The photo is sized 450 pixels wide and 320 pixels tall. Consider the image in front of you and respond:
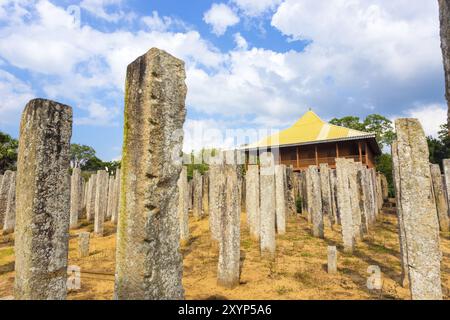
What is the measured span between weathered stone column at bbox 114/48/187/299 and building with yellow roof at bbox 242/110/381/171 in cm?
2045

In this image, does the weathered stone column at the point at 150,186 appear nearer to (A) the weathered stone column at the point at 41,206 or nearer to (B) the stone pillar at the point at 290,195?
(A) the weathered stone column at the point at 41,206

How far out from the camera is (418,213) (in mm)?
3738

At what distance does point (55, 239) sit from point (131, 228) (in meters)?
0.92

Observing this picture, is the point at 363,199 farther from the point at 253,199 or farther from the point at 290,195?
the point at 290,195

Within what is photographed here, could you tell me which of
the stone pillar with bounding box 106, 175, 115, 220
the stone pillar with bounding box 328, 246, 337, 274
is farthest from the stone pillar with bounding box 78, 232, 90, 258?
the stone pillar with bounding box 328, 246, 337, 274

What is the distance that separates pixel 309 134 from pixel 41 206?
23.6 metres

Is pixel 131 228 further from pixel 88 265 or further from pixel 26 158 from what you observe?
pixel 88 265

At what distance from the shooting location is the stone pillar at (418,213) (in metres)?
3.64

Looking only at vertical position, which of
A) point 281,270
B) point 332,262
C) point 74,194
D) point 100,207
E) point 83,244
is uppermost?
point 74,194

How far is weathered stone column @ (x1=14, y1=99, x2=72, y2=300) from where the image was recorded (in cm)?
296

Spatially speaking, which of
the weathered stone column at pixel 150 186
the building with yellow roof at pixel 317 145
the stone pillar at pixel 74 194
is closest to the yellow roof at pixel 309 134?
the building with yellow roof at pixel 317 145

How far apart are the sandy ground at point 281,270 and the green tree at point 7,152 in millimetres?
15375

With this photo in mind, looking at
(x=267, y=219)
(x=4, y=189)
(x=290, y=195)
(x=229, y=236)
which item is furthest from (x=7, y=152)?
(x=229, y=236)
